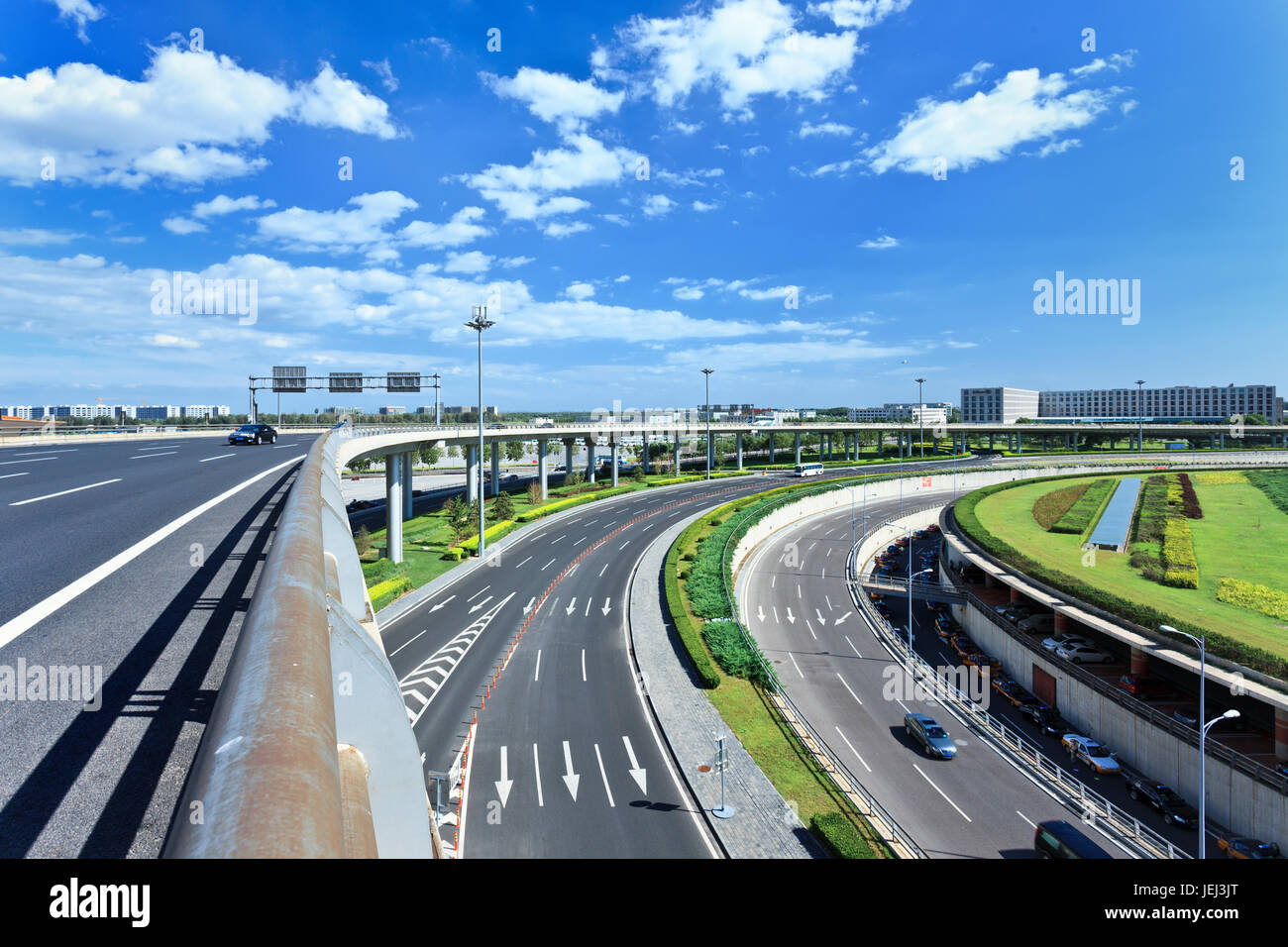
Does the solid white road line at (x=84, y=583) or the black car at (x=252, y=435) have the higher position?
the black car at (x=252, y=435)

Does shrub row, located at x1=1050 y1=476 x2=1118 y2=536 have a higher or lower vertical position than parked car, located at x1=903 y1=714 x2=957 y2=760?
higher

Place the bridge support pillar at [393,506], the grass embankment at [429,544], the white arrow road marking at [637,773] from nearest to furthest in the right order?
the white arrow road marking at [637,773] → the grass embankment at [429,544] → the bridge support pillar at [393,506]

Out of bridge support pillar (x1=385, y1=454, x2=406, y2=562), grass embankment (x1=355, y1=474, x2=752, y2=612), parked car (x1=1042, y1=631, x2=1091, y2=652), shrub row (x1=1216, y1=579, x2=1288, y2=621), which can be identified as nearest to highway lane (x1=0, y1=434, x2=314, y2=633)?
grass embankment (x1=355, y1=474, x2=752, y2=612)

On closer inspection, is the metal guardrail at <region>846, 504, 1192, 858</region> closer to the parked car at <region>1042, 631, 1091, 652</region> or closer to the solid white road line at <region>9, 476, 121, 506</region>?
the parked car at <region>1042, 631, 1091, 652</region>

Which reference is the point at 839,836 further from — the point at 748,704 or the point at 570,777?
the point at 748,704

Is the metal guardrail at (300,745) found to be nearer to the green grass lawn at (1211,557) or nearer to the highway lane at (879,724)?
the highway lane at (879,724)

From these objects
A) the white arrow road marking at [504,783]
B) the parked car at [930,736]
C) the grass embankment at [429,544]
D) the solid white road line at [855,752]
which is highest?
the grass embankment at [429,544]

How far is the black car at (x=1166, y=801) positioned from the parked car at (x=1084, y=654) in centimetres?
744

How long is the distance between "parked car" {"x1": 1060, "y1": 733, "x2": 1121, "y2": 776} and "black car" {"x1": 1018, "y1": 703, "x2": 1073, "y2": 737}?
3.24 feet

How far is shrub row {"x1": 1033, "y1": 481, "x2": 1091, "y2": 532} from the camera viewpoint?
49128mm

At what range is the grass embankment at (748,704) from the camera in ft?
55.8

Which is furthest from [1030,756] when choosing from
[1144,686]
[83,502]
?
[83,502]

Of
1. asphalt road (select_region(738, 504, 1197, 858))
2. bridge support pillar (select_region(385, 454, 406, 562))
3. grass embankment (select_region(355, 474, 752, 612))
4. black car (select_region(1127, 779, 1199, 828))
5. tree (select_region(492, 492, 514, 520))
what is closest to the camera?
asphalt road (select_region(738, 504, 1197, 858))

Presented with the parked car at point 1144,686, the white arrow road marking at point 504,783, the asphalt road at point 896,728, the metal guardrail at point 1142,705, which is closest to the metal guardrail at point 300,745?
the white arrow road marking at point 504,783
